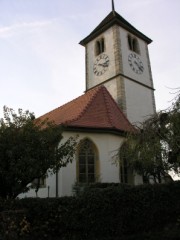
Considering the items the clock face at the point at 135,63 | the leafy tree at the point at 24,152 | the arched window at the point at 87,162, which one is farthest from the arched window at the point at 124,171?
the clock face at the point at 135,63

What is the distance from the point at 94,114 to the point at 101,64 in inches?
337

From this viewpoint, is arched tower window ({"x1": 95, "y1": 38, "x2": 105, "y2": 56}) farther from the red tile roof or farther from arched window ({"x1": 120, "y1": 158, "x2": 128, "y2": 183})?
arched window ({"x1": 120, "y1": 158, "x2": 128, "y2": 183})

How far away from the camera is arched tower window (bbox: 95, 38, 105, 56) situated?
26.4 m

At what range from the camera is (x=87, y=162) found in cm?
1600

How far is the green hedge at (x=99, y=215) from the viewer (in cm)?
873

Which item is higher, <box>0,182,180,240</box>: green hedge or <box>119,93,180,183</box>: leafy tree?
<box>119,93,180,183</box>: leafy tree

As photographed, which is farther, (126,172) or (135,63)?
(135,63)

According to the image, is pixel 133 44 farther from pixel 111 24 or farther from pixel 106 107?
pixel 106 107

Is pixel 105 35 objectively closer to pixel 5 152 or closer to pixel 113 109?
pixel 113 109

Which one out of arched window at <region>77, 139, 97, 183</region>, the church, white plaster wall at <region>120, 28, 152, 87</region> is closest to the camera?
arched window at <region>77, 139, 97, 183</region>

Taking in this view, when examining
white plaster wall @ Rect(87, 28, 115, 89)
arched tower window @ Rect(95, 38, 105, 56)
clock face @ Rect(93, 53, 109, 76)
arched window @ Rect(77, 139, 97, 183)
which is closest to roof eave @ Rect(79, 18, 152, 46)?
white plaster wall @ Rect(87, 28, 115, 89)

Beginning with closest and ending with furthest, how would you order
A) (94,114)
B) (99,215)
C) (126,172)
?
(99,215) → (126,172) → (94,114)

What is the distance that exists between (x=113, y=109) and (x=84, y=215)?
1095cm

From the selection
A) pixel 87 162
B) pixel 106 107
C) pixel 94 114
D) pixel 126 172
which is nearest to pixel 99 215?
pixel 87 162
